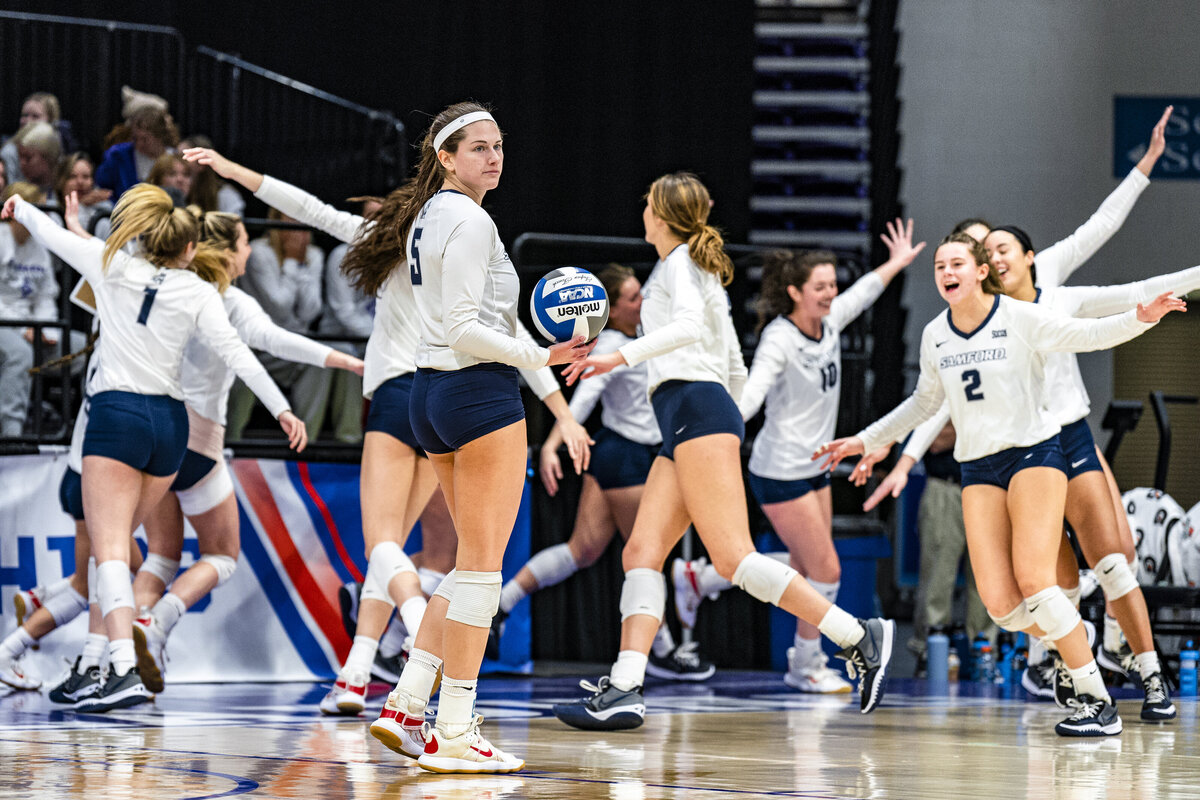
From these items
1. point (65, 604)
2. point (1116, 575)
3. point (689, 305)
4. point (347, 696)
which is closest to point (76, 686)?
point (65, 604)

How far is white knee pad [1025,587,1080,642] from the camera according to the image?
506 cm

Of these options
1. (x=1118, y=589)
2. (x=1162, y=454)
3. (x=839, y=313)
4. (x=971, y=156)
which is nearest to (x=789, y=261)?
(x=839, y=313)

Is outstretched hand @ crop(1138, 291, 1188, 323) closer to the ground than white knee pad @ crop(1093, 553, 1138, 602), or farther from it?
farther from it

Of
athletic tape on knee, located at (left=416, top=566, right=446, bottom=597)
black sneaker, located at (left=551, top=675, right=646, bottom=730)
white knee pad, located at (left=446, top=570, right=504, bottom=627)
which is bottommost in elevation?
black sneaker, located at (left=551, top=675, right=646, bottom=730)

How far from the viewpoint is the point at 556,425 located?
5.77 metres

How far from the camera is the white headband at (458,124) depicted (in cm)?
401

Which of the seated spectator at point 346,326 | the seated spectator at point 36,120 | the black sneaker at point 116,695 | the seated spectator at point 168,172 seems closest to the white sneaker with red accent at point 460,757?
the black sneaker at point 116,695

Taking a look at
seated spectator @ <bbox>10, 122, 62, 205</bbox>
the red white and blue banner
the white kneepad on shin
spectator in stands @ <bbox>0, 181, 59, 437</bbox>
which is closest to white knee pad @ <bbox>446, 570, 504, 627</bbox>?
the white kneepad on shin

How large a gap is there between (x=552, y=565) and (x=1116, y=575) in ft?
9.33

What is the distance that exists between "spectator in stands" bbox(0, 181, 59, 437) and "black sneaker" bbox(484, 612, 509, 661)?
9.05 feet

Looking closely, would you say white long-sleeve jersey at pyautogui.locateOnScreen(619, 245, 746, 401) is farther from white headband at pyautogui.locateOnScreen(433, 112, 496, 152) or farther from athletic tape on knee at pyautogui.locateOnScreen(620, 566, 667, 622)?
white headband at pyautogui.locateOnScreen(433, 112, 496, 152)

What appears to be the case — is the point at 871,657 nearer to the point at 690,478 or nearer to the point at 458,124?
the point at 690,478

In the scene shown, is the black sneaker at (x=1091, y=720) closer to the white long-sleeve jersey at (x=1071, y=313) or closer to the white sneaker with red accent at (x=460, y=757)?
the white long-sleeve jersey at (x=1071, y=313)

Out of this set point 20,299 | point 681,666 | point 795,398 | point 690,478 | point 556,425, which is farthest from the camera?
point 20,299
